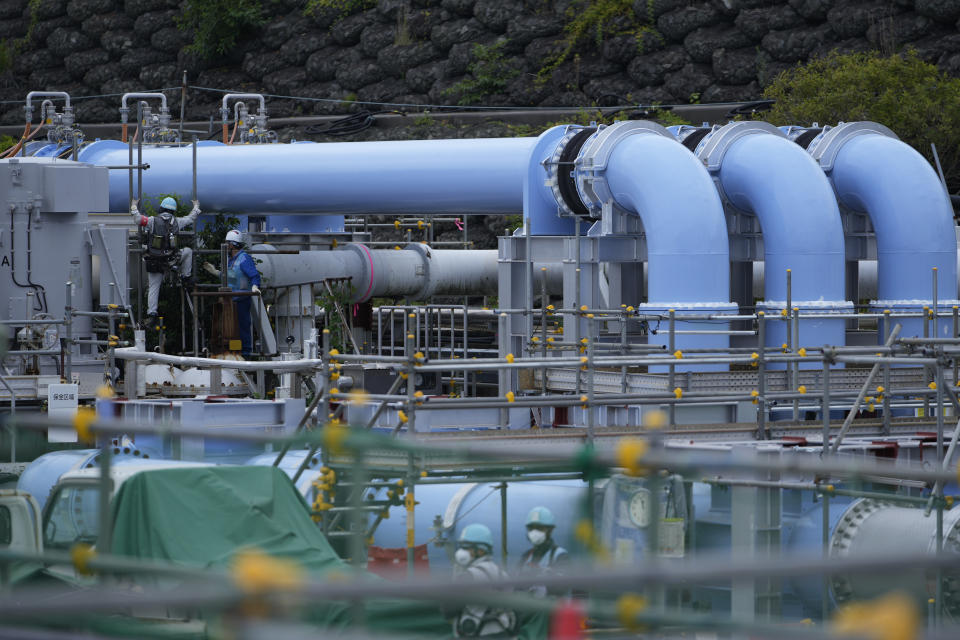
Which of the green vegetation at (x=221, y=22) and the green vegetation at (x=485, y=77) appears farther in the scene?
the green vegetation at (x=221, y=22)

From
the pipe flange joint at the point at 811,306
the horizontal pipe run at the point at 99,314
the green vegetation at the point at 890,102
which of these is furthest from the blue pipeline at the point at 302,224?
the green vegetation at the point at 890,102

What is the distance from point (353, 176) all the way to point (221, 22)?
23978 mm

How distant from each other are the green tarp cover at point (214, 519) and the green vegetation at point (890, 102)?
19.7m

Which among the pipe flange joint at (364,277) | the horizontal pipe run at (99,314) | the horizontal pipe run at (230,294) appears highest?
the pipe flange joint at (364,277)

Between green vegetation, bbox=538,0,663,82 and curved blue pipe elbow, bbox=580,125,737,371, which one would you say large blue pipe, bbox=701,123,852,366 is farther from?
green vegetation, bbox=538,0,663,82

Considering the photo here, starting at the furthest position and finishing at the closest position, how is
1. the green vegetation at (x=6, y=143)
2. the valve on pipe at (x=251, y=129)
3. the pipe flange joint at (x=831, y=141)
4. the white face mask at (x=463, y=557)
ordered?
the green vegetation at (x=6, y=143) < the valve on pipe at (x=251, y=129) < the pipe flange joint at (x=831, y=141) < the white face mask at (x=463, y=557)

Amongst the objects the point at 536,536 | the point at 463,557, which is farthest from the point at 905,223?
the point at 536,536

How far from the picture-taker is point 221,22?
39.1 m

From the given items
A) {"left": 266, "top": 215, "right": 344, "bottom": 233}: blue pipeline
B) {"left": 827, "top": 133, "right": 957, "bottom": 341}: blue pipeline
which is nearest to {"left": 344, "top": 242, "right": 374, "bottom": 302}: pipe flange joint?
{"left": 266, "top": 215, "right": 344, "bottom": 233}: blue pipeline

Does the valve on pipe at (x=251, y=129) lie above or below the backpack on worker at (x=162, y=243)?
above

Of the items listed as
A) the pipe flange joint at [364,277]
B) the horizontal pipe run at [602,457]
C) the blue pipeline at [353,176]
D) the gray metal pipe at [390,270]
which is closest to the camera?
the horizontal pipe run at [602,457]

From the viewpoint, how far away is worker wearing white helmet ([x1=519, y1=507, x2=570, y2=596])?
5.05 metres

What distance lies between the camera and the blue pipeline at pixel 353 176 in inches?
637

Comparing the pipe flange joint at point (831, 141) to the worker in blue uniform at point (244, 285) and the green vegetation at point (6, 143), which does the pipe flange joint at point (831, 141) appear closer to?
the worker in blue uniform at point (244, 285)
